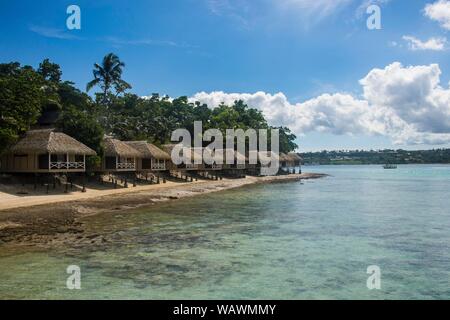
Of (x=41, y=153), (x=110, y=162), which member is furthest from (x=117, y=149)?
(x=41, y=153)

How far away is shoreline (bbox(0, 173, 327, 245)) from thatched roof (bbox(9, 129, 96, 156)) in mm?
2824

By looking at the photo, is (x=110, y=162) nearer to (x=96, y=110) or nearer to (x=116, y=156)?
(x=116, y=156)

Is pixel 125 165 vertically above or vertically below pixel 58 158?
below

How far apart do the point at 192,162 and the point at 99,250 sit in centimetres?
2983

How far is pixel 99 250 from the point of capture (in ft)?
38.9

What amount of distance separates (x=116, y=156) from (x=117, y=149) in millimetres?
605

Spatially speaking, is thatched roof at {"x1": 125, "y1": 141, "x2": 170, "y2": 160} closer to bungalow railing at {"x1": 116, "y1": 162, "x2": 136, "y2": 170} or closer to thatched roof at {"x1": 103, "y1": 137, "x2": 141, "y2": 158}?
thatched roof at {"x1": 103, "y1": 137, "x2": 141, "y2": 158}

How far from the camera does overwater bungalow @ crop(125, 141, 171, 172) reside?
34103mm

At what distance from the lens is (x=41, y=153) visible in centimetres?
2386

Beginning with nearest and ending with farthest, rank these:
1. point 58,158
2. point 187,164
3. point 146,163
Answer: point 58,158, point 146,163, point 187,164

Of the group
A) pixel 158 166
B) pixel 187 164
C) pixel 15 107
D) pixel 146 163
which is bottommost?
pixel 158 166

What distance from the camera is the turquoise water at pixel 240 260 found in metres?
8.55

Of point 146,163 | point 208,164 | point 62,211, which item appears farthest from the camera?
point 208,164

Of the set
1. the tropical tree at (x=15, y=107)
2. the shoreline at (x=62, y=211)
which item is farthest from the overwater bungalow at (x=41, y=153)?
the shoreline at (x=62, y=211)
